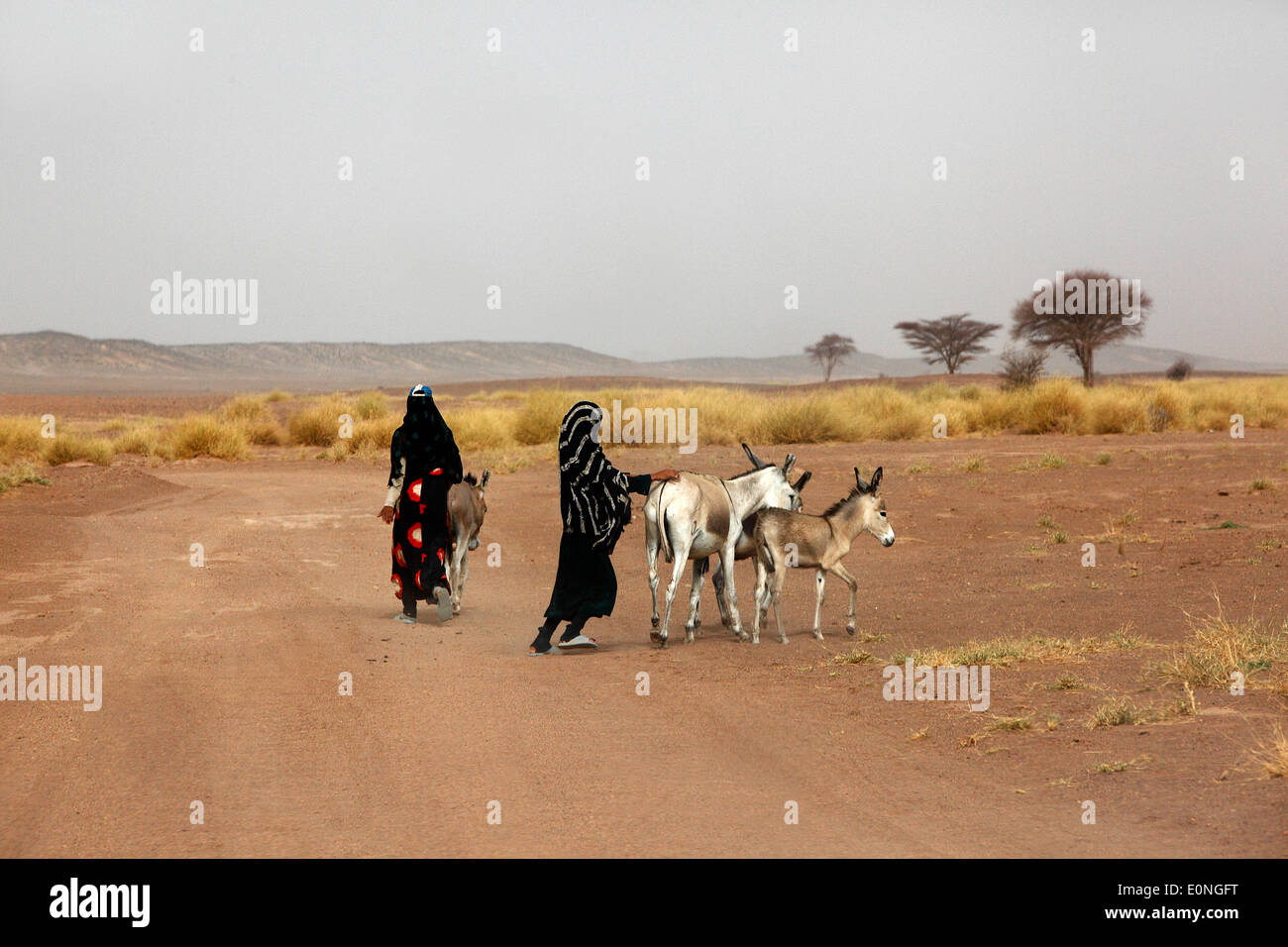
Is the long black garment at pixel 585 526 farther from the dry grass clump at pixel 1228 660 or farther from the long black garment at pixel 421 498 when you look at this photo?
the dry grass clump at pixel 1228 660

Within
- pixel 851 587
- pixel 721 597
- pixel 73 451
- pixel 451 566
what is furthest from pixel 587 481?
pixel 73 451

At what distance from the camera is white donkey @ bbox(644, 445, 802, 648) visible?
33.9 ft

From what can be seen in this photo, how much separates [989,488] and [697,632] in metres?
11.7

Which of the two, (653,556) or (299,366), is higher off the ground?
(299,366)

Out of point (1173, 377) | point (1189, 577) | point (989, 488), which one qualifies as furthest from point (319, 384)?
point (1189, 577)

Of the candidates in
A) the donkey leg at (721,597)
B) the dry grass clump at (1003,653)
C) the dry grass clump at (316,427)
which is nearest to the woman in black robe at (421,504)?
the donkey leg at (721,597)

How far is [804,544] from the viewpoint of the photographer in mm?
10703

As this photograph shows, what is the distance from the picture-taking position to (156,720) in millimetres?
7902

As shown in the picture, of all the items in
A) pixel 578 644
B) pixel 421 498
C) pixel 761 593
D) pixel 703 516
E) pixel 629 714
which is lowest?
pixel 629 714

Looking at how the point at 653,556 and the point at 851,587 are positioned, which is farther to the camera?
the point at 851,587

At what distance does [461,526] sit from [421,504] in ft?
1.93

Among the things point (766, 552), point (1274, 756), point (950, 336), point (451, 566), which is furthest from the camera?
point (950, 336)

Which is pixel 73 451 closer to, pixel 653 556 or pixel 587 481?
pixel 587 481
